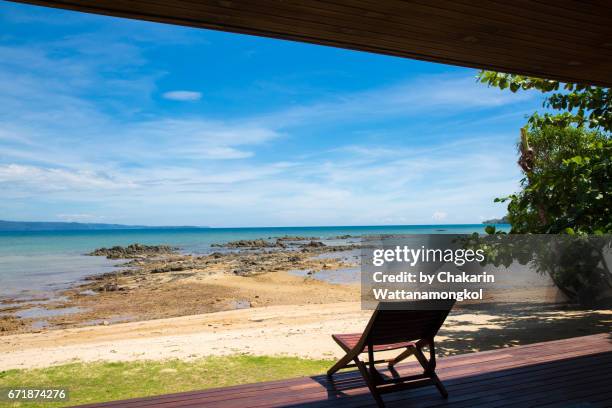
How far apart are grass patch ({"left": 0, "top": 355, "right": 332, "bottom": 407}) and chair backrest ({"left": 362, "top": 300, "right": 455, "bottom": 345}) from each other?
2.15 metres

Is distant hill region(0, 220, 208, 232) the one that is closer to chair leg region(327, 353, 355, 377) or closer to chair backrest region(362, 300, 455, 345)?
chair leg region(327, 353, 355, 377)

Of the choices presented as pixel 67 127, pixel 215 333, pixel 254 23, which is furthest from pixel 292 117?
pixel 254 23

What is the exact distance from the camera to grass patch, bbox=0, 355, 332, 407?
14.4 feet

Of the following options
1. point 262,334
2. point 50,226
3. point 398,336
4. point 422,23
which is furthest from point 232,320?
point 50,226

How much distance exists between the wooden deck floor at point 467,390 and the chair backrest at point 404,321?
375 mm

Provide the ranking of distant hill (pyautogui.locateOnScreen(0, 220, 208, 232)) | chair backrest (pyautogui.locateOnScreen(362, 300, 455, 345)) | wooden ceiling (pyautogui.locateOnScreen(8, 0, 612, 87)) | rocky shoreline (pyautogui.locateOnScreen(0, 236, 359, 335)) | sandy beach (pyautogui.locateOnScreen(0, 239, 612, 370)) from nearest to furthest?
wooden ceiling (pyautogui.locateOnScreen(8, 0, 612, 87)) < chair backrest (pyautogui.locateOnScreen(362, 300, 455, 345)) < sandy beach (pyautogui.locateOnScreen(0, 239, 612, 370)) < rocky shoreline (pyautogui.locateOnScreen(0, 236, 359, 335)) < distant hill (pyautogui.locateOnScreen(0, 220, 208, 232))

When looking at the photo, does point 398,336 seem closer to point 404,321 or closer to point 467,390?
point 404,321

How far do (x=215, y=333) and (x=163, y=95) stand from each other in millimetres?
34414

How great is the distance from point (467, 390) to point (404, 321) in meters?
0.63

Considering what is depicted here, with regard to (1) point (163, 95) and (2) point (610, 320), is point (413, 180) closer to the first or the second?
(1) point (163, 95)

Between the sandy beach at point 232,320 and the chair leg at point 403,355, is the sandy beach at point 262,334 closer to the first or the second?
the sandy beach at point 232,320

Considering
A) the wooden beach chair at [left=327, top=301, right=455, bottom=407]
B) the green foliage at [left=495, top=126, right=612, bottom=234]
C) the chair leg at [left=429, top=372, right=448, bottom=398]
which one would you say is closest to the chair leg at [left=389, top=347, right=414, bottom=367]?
the wooden beach chair at [left=327, top=301, right=455, bottom=407]

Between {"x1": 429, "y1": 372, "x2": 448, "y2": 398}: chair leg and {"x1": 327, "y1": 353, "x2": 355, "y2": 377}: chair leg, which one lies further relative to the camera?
{"x1": 327, "y1": 353, "x2": 355, "y2": 377}: chair leg

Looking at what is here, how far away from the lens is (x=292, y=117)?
45500 mm
